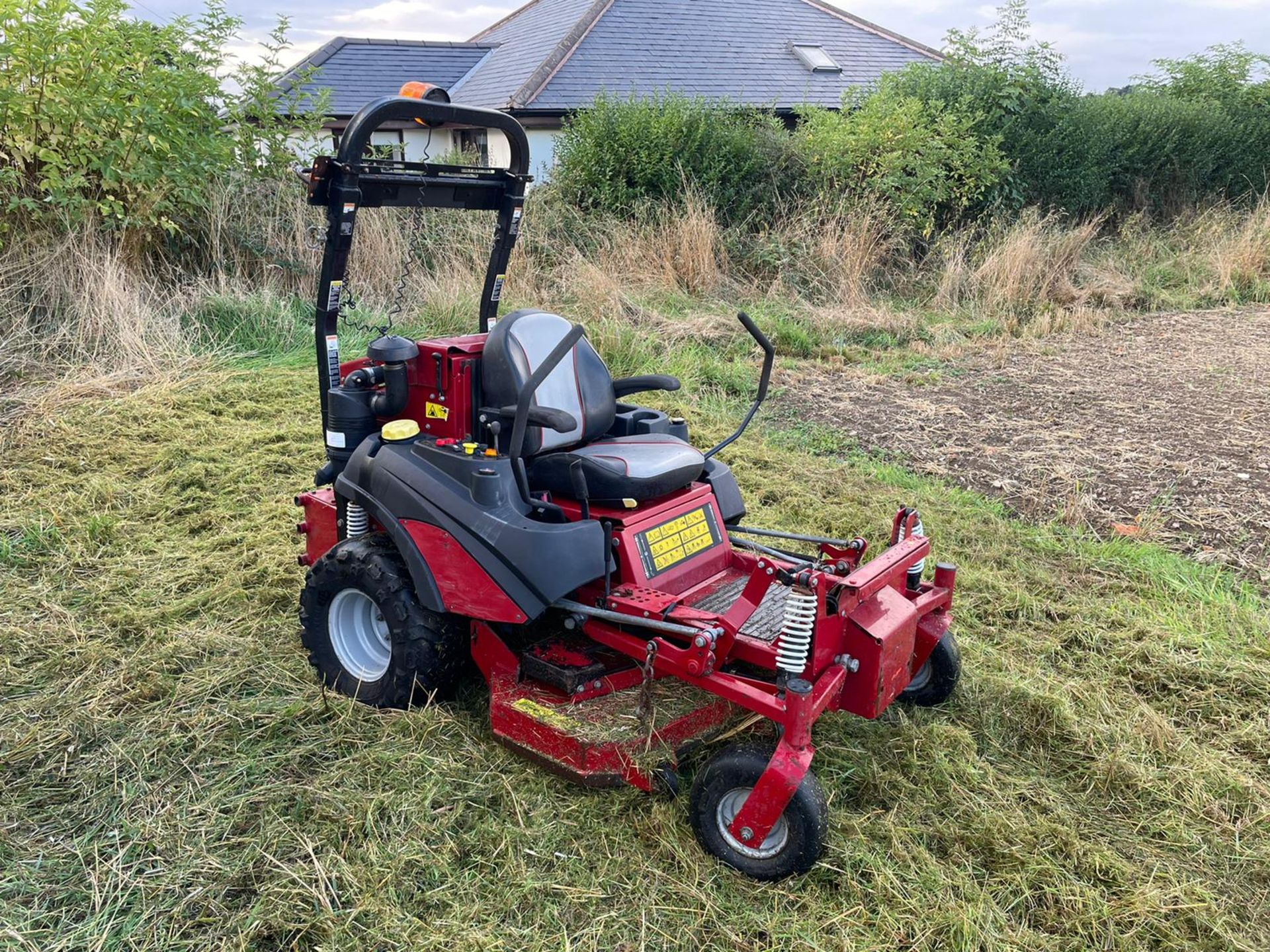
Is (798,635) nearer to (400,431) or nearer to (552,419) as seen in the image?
(552,419)

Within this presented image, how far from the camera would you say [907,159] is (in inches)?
386

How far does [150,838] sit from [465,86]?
20.1 meters

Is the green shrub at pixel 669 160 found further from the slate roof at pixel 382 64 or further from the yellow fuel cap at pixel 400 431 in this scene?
the slate roof at pixel 382 64

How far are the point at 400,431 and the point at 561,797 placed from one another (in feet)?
4.00

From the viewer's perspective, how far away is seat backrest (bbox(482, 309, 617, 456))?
298 centimetres

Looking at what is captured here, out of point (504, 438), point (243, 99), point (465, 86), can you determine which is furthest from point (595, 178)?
point (465, 86)

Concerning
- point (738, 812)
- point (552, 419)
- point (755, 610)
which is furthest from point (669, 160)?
point (738, 812)

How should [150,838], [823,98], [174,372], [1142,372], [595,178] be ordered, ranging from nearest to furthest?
[150,838] → [174,372] → [1142,372] → [595,178] → [823,98]

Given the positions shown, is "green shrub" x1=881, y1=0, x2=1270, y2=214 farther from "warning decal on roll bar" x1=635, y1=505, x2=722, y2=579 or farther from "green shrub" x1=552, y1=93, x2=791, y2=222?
"warning decal on roll bar" x1=635, y1=505, x2=722, y2=579

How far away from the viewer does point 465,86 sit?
2020 cm

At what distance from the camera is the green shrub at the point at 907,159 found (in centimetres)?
982

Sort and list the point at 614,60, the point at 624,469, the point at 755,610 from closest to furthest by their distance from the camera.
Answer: the point at 755,610 < the point at 624,469 < the point at 614,60

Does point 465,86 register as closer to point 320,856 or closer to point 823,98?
point 823,98

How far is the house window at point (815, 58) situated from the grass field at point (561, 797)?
55.2 feet
